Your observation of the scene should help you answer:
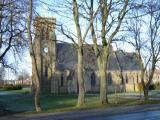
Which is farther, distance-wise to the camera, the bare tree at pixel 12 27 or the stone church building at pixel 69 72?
the stone church building at pixel 69 72

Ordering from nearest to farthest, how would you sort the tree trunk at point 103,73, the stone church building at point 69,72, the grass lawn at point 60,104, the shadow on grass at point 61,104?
1. the shadow on grass at point 61,104
2. the grass lawn at point 60,104
3. the tree trunk at point 103,73
4. the stone church building at point 69,72

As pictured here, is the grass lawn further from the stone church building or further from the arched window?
the arched window

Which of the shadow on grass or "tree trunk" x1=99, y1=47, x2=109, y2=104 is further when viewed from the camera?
"tree trunk" x1=99, y1=47, x2=109, y2=104

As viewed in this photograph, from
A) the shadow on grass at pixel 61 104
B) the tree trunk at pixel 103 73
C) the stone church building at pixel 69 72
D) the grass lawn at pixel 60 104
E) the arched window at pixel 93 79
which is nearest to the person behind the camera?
the shadow on grass at pixel 61 104

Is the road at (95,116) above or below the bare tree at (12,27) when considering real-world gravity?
below

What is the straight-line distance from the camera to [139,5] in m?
39.9

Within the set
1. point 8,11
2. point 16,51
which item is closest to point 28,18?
point 8,11

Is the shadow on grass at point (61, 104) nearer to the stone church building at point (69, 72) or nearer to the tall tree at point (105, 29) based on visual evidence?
the tall tree at point (105, 29)

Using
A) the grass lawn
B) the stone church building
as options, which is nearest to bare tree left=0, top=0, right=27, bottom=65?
the grass lawn

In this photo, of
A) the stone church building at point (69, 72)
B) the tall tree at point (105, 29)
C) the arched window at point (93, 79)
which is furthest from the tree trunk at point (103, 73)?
the arched window at point (93, 79)

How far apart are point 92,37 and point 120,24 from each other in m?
3.30

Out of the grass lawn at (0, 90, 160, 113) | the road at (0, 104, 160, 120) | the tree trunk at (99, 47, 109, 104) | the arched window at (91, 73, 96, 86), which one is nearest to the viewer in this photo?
the road at (0, 104, 160, 120)

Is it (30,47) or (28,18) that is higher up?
(28,18)

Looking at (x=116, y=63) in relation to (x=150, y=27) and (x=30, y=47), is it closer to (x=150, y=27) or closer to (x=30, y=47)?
(x=150, y=27)
